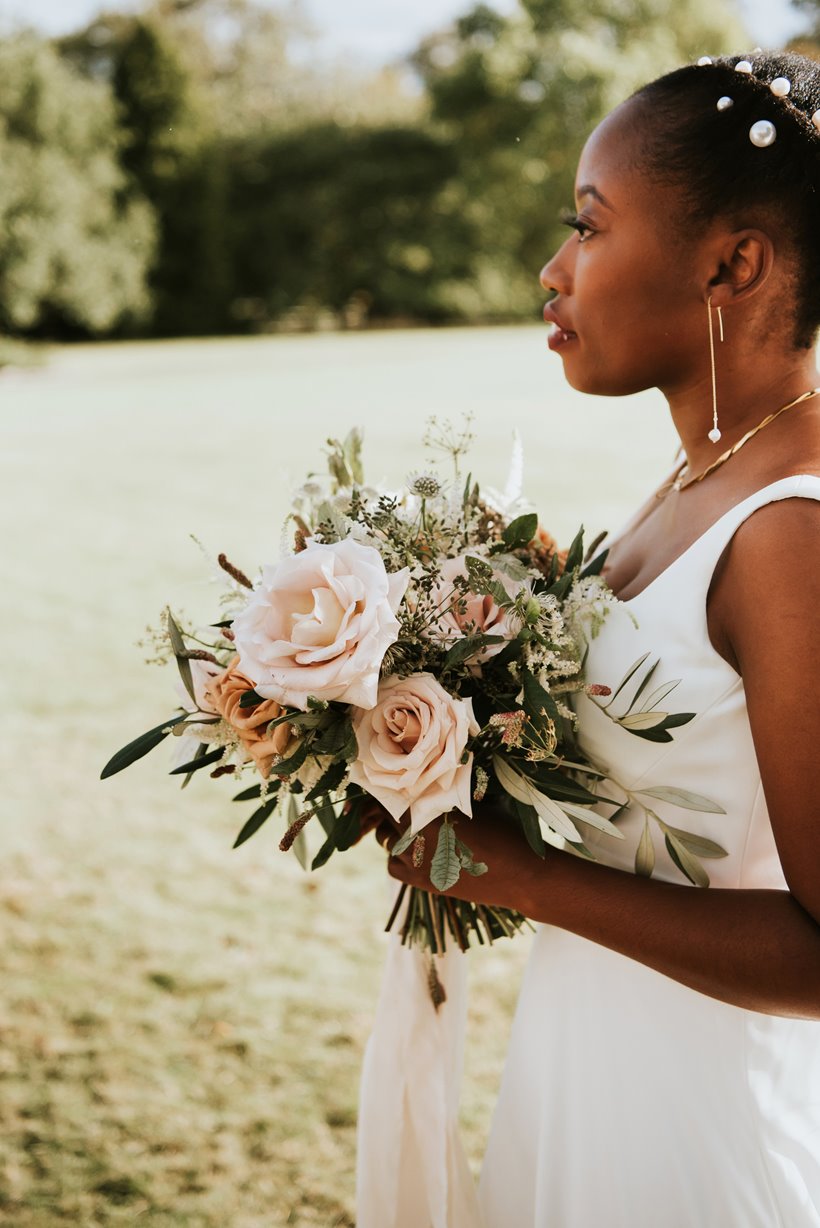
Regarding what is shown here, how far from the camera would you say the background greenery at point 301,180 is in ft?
103

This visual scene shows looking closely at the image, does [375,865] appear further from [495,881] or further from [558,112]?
[558,112]

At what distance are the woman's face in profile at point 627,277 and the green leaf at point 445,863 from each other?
2.75ft

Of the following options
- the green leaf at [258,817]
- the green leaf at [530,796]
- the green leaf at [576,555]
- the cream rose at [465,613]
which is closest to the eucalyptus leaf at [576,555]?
the green leaf at [576,555]

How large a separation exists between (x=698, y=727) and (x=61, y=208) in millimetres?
33183

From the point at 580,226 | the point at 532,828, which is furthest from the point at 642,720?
the point at 580,226

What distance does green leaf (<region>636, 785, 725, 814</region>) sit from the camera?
5.49ft

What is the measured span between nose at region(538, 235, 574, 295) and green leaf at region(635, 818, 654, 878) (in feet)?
3.07

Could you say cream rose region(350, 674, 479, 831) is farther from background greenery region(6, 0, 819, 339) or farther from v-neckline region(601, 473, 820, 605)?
background greenery region(6, 0, 819, 339)

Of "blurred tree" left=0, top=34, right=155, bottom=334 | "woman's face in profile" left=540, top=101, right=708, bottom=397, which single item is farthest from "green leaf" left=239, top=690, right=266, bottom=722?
"blurred tree" left=0, top=34, right=155, bottom=334

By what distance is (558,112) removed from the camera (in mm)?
38188

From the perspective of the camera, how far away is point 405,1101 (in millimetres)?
2238

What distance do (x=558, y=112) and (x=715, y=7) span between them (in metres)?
9.37

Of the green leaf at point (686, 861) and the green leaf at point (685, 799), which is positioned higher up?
the green leaf at point (685, 799)

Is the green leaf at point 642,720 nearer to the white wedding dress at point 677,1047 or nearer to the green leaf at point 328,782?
the white wedding dress at point 677,1047
